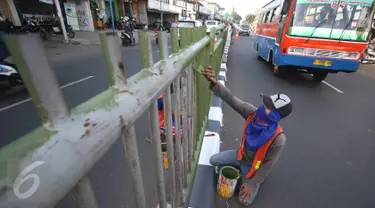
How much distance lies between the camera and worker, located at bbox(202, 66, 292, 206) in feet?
5.32

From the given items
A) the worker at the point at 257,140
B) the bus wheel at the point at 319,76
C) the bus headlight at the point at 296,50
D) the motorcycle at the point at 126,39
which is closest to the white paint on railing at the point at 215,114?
the worker at the point at 257,140

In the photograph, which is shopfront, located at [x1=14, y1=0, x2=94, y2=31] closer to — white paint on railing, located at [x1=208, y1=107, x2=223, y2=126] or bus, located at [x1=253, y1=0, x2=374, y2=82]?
bus, located at [x1=253, y1=0, x2=374, y2=82]

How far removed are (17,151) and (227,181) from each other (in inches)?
70.7

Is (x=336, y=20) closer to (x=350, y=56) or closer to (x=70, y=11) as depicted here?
(x=350, y=56)

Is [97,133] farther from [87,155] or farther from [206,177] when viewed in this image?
[206,177]

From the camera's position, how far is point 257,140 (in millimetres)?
1689

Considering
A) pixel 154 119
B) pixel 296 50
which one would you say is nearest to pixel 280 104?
pixel 154 119

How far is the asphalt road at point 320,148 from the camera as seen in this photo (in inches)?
77.8

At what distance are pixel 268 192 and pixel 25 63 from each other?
2.26 metres

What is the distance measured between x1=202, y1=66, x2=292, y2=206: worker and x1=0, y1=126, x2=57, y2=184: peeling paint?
137 cm

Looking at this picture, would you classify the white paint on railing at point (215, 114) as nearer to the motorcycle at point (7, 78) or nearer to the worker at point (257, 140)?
the worker at point (257, 140)

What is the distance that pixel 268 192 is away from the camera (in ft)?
6.62

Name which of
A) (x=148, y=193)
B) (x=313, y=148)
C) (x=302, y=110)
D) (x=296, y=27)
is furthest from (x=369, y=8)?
(x=148, y=193)

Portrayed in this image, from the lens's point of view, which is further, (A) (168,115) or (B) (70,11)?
(B) (70,11)
